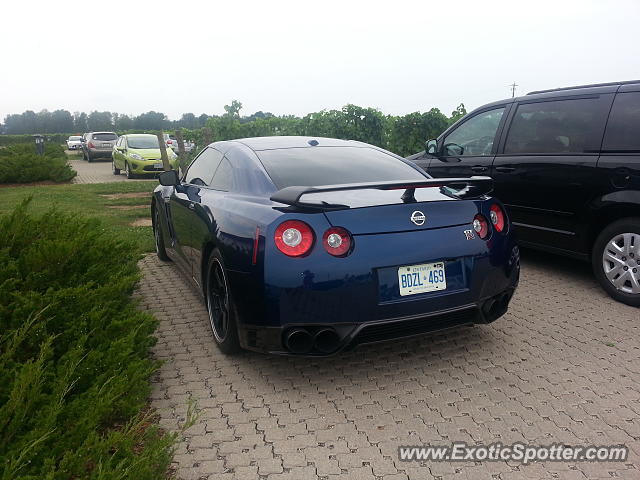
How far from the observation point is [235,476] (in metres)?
2.63

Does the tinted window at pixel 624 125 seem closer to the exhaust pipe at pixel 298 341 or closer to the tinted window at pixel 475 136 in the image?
the tinted window at pixel 475 136

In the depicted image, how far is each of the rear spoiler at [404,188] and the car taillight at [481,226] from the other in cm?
16

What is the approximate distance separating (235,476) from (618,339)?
10.1 ft

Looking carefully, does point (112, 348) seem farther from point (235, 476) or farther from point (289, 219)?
point (289, 219)

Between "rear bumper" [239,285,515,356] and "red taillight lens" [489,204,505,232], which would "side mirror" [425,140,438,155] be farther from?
"rear bumper" [239,285,515,356]

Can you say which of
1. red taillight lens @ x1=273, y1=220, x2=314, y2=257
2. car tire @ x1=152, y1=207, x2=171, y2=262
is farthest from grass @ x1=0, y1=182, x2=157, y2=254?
red taillight lens @ x1=273, y1=220, x2=314, y2=257

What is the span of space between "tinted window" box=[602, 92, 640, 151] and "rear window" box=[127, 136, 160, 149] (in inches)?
743

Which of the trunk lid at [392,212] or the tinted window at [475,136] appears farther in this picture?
the tinted window at [475,136]

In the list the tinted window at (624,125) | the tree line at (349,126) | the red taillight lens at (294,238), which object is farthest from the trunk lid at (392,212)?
the tree line at (349,126)

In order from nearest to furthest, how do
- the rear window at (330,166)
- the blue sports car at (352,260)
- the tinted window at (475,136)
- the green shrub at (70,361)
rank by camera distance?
the green shrub at (70,361) → the blue sports car at (352,260) → the rear window at (330,166) → the tinted window at (475,136)

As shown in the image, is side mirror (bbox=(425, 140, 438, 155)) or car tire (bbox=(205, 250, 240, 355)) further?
side mirror (bbox=(425, 140, 438, 155))

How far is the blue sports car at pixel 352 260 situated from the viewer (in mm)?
3197

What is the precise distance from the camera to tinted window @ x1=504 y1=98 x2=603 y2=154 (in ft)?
17.3

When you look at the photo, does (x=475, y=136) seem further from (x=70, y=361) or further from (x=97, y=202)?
(x=97, y=202)
